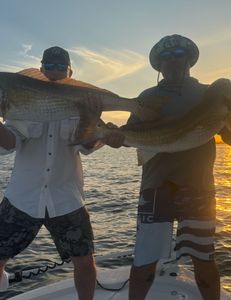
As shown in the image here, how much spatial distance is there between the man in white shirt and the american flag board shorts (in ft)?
1.87

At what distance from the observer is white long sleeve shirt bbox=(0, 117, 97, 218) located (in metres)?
4.37

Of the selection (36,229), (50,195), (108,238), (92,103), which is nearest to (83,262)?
(36,229)

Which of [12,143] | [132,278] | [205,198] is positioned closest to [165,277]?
[132,278]

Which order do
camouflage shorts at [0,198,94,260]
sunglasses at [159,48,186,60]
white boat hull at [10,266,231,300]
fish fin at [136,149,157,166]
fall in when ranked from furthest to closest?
1. white boat hull at [10,266,231,300]
2. camouflage shorts at [0,198,94,260]
3. sunglasses at [159,48,186,60]
4. fish fin at [136,149,157,166]

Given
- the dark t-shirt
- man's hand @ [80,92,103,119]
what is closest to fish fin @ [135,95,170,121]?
the dark t-shirt

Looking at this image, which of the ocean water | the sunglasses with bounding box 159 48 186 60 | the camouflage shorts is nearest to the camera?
the sunglasses with bounding box 159 48 186 60

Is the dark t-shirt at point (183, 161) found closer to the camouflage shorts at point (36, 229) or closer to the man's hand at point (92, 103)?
the man's hand at point (92, 103)

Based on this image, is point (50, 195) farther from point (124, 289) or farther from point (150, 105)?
point (124, 289)

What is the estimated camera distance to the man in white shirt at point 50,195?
171 inches

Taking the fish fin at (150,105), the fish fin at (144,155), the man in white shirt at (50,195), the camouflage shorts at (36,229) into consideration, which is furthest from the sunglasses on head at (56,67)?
the camouflage shorts at (36,229)

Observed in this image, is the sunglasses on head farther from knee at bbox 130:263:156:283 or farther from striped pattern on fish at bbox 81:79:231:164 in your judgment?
knee at bbox 130:263:156:283

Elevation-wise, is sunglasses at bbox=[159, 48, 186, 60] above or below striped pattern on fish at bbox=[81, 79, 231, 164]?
above

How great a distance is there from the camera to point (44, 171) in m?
4.43

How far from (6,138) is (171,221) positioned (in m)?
1.76
